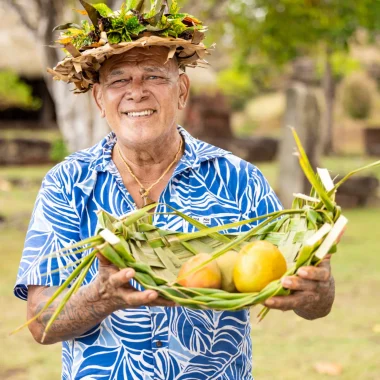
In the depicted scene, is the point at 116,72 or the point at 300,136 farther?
the point at 300,136

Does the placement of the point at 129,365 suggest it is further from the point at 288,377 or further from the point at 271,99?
the point at 271,99

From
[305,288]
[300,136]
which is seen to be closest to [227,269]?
[305,288]

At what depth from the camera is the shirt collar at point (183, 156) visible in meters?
2.88

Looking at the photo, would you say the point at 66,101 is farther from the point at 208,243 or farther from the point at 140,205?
the point at 208,243

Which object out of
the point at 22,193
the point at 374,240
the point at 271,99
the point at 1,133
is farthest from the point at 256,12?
the point at 271,99

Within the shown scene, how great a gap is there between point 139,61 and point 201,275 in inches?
34.6

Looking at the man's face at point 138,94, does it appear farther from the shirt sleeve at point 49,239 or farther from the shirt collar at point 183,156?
the shirt sleeve at point 49,239

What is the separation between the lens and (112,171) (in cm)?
287

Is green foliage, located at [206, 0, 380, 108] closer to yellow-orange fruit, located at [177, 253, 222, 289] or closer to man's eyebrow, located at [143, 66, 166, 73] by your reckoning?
man's eyebrow, located at [143, 66, 166, 73]

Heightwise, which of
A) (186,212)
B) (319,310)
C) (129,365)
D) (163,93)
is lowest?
(129,365)

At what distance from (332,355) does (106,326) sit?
11.5 feet

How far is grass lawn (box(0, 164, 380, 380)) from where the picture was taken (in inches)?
217

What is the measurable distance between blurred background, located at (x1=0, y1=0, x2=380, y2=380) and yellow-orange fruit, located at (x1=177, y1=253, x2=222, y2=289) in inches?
77.2

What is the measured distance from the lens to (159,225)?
2752 millimetres
